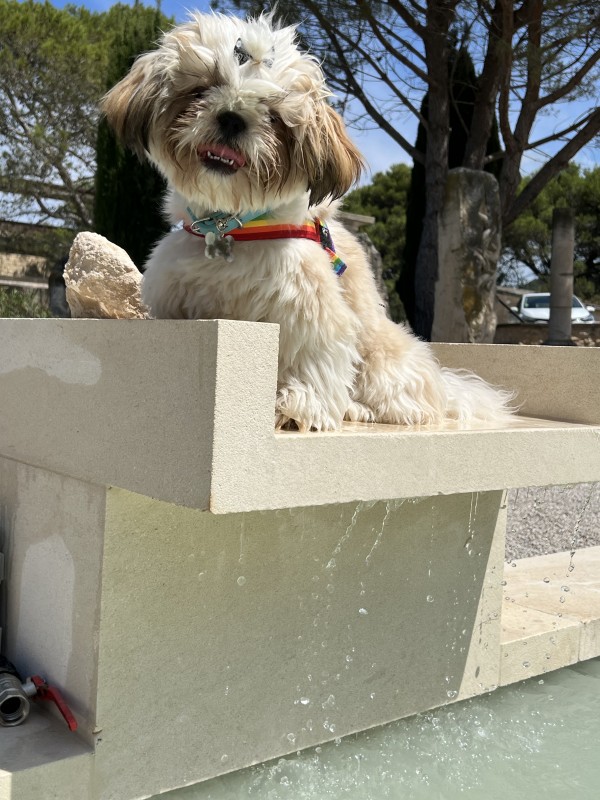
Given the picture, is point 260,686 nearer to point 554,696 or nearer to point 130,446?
point 130,446

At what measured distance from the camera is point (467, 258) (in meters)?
11.9

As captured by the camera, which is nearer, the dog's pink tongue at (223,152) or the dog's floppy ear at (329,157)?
the dog's pink tongue at (223,152)

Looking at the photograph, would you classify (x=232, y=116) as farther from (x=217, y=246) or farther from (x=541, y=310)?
(x=541, y=310)

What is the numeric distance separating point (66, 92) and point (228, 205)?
18.0 meters

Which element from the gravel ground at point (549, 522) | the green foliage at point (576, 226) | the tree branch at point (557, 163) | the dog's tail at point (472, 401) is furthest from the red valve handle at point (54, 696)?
the green foliage at point (576, 226)

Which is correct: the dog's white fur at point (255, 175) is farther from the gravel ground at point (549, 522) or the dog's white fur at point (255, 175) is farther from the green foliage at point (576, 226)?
the green foliage at point (576, 226)

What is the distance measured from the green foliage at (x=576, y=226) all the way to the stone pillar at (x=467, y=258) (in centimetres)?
1704

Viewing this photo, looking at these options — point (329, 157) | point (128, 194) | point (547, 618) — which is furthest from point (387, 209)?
point (329, 157)

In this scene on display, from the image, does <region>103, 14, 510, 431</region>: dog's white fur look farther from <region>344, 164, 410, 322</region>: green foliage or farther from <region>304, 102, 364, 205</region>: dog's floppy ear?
<region>344, 164, 410, 322</region>: green foliage

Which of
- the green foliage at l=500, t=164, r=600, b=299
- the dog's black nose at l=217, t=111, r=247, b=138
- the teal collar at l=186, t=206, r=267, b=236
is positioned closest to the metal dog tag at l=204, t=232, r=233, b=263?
the teal collar at l=186, t=206, r=267, b=236


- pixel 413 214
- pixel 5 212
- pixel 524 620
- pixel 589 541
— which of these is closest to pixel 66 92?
pixel 5 212

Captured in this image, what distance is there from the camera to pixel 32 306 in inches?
555

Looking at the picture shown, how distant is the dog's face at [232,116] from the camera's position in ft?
8.18

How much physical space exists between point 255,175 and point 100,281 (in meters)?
1.21
